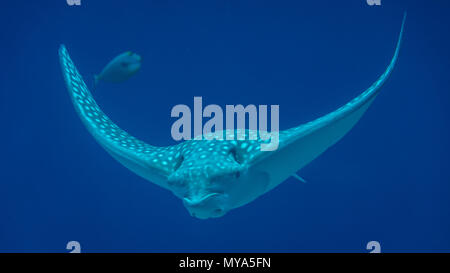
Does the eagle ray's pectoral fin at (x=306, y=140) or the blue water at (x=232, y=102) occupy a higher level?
the blue water at (x=232, y=102)

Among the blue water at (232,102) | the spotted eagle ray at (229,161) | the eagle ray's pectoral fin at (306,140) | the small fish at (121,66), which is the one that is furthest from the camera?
the blue water at (232,102)

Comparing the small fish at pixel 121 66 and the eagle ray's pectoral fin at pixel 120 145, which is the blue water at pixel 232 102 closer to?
the small fish at pixel 121 66

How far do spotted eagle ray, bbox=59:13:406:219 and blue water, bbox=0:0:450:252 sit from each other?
381 centimetres

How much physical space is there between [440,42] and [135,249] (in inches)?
338

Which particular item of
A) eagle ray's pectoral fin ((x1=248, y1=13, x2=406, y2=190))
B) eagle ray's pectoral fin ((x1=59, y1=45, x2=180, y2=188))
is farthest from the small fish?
eagle ray's pectoral fin ((x1=248, y1=13, x2=406, y2=190))

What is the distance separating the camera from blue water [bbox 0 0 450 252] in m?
7.72

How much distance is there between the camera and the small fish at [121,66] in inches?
249

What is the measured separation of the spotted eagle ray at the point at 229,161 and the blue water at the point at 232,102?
3.81 metres

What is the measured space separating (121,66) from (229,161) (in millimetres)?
3871

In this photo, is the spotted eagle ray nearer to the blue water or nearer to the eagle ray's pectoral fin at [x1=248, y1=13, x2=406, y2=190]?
the eagle ray's pectoral fin at [x1=248, y1=13, x2=406, y2=190]

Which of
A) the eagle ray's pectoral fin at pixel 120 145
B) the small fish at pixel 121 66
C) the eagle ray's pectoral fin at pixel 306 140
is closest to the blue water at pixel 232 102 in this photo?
the small fish at pixel 121 66

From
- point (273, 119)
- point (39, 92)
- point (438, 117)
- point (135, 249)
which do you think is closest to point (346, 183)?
point (273, 119)

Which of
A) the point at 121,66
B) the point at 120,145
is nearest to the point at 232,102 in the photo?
the point at 121,66

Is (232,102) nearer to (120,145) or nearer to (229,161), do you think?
(120,145)
